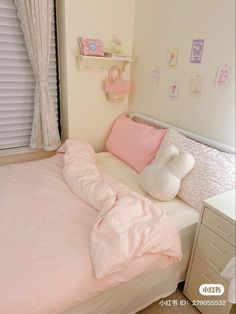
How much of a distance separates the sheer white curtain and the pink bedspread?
0.66 metres

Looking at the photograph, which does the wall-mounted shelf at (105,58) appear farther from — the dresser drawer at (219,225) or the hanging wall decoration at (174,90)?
the dresser drawer at (219,225)

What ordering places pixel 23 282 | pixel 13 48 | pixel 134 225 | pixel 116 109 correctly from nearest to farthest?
pixel 23 282 → pixel 134 225 → pixel 13 48 → pixel 116 109

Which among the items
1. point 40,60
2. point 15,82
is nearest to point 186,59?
point 40,60

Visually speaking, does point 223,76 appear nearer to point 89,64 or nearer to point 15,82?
point 89,64

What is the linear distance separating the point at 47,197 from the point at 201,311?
1123 millimetres

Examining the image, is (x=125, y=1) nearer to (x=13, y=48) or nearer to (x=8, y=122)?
(x=13, y=48)

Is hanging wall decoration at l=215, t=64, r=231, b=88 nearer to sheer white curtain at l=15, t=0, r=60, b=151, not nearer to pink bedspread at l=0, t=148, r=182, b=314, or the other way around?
pink bedspread at l=0, t=148, r=182, b=314

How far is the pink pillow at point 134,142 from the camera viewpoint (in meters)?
1.91

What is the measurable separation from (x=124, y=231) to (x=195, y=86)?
1112mm

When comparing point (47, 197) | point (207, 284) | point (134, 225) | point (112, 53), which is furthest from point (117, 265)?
point (112, 53)

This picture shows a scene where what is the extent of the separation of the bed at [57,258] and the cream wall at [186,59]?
1.97 feet

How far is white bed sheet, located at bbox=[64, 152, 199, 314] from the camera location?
Result: 1.20 m

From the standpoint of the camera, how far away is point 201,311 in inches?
53.7

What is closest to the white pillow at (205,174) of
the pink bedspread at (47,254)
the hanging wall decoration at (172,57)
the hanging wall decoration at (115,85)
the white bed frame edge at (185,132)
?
the white bed frame edge at (185,132)
